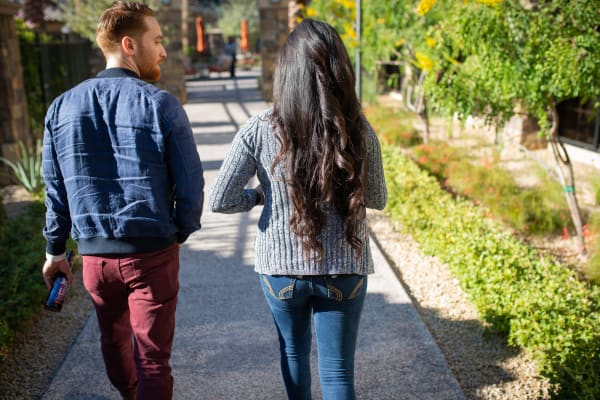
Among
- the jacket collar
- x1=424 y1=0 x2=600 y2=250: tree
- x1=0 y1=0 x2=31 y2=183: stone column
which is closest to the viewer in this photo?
the jacket collar

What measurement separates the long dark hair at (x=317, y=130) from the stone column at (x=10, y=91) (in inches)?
272

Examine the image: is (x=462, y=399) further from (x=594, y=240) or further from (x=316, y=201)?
(x=594, y=240)

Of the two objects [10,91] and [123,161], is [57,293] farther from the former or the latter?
[10,91]

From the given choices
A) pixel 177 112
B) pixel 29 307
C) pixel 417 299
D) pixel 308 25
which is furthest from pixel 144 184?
pixel 417 299

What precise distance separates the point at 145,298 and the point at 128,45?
938 millimetres

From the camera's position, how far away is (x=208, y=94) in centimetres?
1894

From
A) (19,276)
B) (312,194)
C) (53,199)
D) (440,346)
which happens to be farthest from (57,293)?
(440,346)

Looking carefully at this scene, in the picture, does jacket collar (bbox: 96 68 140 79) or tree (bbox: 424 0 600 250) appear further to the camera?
tree (bbox: 424 0 600 250)

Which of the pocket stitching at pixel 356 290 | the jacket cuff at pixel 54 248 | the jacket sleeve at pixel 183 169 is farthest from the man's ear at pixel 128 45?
the pocket stitching at pixel 356 290

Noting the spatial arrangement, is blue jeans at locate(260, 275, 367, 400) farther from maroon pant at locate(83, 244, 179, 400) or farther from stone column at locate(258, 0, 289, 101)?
stone column at locate(258, 0, 289, 101)

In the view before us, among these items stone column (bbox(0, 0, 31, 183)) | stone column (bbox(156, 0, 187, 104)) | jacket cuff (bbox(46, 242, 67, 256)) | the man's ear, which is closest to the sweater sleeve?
the man's ear

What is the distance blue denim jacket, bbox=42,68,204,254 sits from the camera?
2.05m

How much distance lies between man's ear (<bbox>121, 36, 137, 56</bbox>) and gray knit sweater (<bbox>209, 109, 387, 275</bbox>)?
535 mm

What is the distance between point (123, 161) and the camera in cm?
208
